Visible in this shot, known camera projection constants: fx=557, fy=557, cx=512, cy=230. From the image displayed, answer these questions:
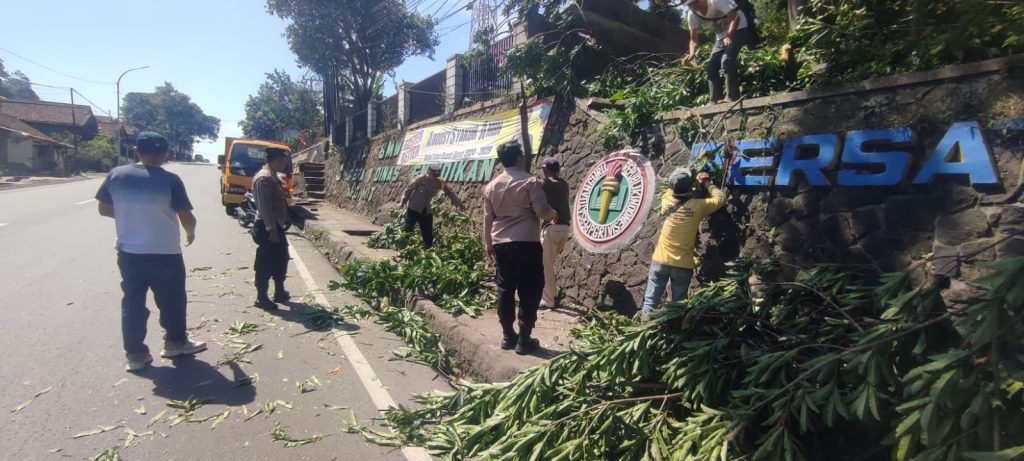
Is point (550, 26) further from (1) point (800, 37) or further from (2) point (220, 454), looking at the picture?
(2) point (220, 454)

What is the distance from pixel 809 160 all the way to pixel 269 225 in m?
5.30

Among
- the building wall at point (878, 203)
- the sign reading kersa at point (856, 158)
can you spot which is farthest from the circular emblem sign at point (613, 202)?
the sign reading kersa at point (856, 158)

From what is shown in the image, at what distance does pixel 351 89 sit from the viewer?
2308 cm

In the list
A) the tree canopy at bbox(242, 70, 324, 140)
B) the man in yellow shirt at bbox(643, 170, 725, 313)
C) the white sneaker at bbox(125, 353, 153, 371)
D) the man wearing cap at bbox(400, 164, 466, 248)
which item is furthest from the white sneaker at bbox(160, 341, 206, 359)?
the tree canopy at bbox(242, 70, 324, 140)

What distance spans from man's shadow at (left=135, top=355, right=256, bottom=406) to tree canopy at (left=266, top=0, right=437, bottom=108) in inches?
716

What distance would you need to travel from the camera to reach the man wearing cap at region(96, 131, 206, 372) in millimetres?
4418

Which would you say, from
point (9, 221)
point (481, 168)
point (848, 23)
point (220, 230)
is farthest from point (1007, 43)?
point (9, 221)

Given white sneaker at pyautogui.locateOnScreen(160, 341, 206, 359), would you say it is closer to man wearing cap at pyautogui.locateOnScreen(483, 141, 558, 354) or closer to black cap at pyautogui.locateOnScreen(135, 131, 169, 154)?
black cap at pyautogui.locateOnScreen(135, 131, 169, 154)

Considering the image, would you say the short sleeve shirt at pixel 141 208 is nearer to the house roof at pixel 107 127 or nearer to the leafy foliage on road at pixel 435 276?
the leafy foliage on road at pixel 435 276

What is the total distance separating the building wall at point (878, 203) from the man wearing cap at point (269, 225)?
3.70m

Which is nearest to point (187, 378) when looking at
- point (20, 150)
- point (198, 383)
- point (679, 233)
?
point (198, 383)

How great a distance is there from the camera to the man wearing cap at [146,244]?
442cm

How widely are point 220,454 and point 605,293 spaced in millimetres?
4042

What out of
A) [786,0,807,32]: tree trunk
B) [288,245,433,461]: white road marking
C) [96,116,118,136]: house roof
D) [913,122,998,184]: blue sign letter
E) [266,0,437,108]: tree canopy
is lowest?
[288,245,433,461]: white road marking
